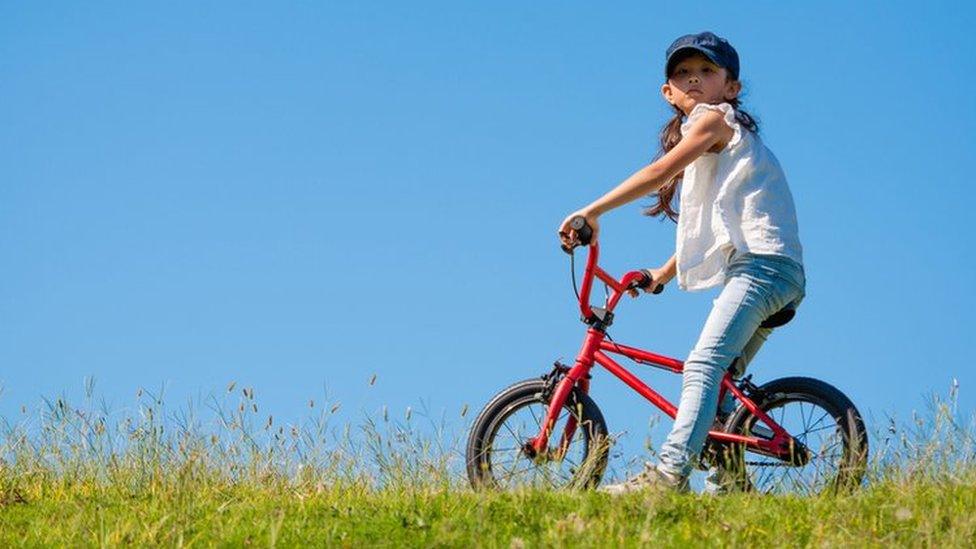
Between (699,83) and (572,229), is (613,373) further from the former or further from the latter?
(699,83)

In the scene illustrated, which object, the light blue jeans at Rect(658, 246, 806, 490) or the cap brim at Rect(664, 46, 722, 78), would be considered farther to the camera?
the cap brim at Rect(664, 46, 722, 78)

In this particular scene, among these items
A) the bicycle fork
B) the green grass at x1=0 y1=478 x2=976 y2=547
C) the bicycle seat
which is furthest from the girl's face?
Answer: the green grass at x1=0 y1=478 x2=976 y2=547

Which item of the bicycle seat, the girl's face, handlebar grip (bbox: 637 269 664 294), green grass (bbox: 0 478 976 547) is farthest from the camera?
handlebar grip (bbox: 637 269 664 294)

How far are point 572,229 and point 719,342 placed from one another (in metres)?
0.95

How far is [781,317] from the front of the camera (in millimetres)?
6703

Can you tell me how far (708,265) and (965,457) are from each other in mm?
1692

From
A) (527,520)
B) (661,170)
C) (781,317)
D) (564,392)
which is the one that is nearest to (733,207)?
(661,170)

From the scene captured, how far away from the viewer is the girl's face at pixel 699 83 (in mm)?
6852

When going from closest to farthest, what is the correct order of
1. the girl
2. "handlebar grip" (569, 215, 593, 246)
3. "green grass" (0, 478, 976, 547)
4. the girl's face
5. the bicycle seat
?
"green grass" (0, 478, 976, 547) → the girl → "handlebar grip" (569, 215, 593, 246) → the bicycle seat → the girl's face

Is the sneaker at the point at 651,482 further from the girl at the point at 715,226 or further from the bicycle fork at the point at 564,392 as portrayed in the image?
the bicycle fork at the point at 564,392

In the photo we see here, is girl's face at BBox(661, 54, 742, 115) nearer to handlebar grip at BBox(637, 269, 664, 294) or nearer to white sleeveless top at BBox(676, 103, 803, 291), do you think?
white sleeveless top at BBox(676, 103, 803, 291)

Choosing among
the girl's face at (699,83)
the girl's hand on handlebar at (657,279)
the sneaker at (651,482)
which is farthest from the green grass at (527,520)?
the girl's face at (699,83)

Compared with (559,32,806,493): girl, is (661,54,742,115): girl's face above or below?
above

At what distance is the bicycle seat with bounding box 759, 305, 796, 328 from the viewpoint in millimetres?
→ 6691
